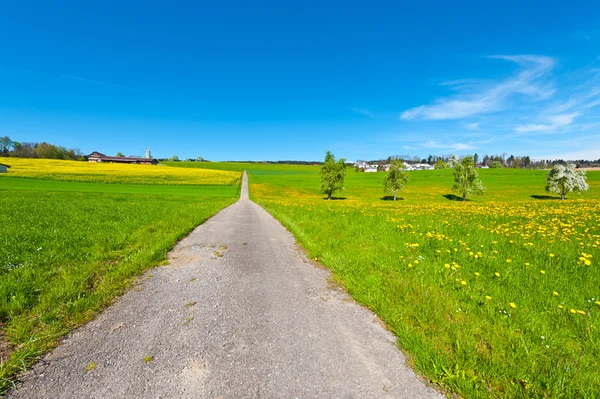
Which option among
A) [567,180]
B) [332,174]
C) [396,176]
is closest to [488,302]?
[332,174]

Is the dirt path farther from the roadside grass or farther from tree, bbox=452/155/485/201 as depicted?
tree, bbox=452/155/485/201

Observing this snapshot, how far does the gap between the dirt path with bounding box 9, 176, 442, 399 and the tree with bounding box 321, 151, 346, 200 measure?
41073mm

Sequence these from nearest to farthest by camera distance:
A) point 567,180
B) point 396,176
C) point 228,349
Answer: point 228,349
point 567,180
point 396,176

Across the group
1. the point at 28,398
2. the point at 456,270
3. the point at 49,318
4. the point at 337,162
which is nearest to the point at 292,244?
the point at 456,270

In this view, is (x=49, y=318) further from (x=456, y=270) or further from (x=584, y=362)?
(x=456, y=270)

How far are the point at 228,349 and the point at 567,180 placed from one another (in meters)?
59.4

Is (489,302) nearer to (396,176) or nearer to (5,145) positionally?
(396,176)

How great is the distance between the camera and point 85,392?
8.80 ft

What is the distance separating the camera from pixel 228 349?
3463 mm

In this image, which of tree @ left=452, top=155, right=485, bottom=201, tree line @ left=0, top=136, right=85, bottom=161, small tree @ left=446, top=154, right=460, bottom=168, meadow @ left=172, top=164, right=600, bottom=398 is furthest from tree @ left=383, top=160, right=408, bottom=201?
tree line @ left=0, top=136, right=85, bottom=161

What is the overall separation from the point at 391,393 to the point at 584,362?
107 inches

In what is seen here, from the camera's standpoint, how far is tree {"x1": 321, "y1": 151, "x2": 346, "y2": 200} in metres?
46.2

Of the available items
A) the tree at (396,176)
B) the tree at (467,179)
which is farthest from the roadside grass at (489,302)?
the tree at (467,179)

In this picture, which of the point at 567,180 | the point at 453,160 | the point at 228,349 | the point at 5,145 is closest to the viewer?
the point at 228,349
